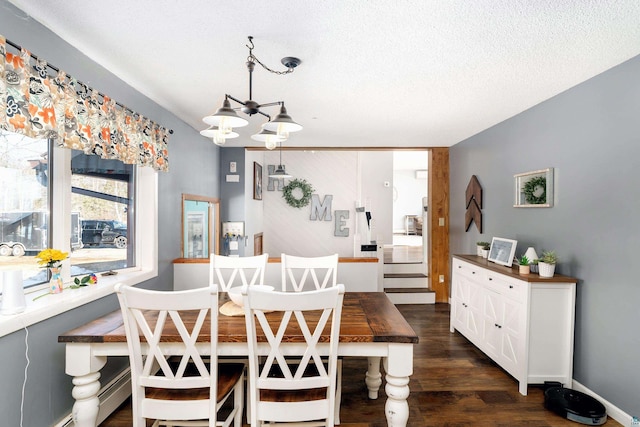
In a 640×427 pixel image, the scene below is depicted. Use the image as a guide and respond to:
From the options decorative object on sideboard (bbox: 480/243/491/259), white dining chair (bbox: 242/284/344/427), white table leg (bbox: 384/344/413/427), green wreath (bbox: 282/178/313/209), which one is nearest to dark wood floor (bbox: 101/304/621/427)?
white table leg (bbox: 384/344/413/427)

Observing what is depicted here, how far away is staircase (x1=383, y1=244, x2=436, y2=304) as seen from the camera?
5223 millimetres

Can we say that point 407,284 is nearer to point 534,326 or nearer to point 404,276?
point 404,276

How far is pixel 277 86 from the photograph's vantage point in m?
2.83

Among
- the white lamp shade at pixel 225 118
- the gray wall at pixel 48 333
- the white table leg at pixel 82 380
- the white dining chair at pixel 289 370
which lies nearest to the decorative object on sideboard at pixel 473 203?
the white dining chair at pixel 289 370

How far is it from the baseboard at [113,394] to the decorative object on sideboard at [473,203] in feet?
13.2

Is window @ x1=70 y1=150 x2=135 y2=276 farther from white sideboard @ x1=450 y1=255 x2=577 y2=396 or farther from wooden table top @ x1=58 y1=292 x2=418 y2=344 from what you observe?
white sideboard @ x1=450 y1=255 x2=577 y2=396

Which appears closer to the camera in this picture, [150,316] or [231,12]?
[231,12]

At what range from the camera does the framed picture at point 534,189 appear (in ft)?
9.95

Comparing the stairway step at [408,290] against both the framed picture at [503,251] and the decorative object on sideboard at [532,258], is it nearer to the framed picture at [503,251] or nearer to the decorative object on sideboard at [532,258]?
the framed picture at [503,251]

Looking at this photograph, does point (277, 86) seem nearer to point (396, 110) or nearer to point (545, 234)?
point (396, 110)

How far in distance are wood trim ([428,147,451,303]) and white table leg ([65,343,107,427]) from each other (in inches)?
180

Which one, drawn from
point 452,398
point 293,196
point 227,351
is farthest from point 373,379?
point 293,196

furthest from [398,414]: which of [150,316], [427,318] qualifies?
[427,318]

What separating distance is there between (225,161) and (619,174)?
15.2 ft
